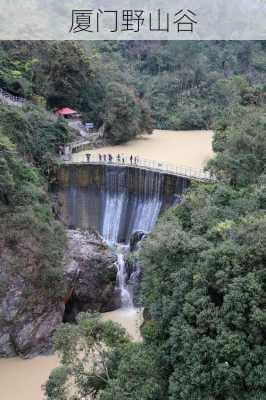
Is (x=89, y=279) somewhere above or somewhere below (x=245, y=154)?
below

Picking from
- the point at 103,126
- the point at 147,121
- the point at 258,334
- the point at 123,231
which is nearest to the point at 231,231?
the point at 258,334

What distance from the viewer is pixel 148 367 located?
7.73 metres

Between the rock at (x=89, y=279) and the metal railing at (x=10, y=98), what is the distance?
9.33 meters

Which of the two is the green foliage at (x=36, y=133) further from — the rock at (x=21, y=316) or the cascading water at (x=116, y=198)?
the rock at (x=21, y=316)

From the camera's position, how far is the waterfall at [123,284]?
1638 cm

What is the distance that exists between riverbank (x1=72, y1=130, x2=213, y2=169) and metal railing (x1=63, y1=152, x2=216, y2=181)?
0.58m

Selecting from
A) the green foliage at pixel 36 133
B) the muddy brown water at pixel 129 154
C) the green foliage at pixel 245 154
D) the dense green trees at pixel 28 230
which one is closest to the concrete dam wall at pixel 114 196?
the green foliage at pixel 36 133

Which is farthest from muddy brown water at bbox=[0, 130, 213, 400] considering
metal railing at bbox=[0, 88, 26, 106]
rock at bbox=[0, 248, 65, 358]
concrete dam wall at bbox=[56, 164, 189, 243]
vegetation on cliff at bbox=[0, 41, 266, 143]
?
metal railing at bbox=[0, 88, 26, 106]

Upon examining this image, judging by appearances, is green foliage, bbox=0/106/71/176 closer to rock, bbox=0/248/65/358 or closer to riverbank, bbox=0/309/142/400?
rock, bbox=0/248/65/358

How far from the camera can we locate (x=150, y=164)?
22141 millimetres

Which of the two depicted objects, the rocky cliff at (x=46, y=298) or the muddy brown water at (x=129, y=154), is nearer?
the muddy brown water at (x=129, y=154)

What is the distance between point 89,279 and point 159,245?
704cm

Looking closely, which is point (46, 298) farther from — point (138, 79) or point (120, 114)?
point (138, 79)

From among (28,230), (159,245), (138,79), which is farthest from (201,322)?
(138,79)
